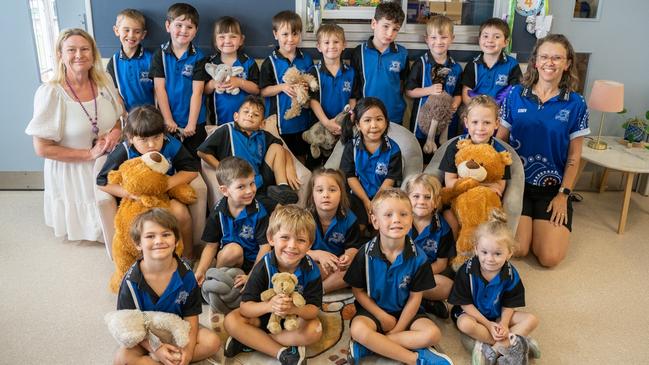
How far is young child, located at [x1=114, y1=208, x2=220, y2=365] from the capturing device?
2166 millimetres

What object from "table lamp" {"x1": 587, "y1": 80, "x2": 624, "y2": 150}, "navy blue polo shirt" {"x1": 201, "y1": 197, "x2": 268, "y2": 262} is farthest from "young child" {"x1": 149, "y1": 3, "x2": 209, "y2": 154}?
"table lamp" {"x1": 587, "y1": 80, "x2": 624, "y2": 150}

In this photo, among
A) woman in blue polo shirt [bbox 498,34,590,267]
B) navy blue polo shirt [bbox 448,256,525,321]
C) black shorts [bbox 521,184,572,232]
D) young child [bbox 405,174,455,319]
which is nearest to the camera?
navy blue polo shirt [bbox 448,256,525,321]

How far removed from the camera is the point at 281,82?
3.62 meters

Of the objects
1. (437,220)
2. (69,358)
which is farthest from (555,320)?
(69,358)

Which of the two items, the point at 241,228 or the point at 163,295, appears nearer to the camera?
the point at 163,295

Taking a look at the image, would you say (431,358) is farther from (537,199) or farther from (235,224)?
(537,199)

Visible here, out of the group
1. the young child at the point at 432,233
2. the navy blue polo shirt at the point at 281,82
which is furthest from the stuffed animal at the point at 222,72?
the young child at the point at 432,233

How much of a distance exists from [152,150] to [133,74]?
88 centimetres

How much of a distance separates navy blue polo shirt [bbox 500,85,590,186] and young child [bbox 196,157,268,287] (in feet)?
5.11

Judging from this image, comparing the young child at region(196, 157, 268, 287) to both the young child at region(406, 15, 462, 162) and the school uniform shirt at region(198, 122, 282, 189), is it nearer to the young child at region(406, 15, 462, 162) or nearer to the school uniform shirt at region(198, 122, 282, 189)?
the school uniform shirt at region(198, 122, 282, 189)

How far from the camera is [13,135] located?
3924 mm

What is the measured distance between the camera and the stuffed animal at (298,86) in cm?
350

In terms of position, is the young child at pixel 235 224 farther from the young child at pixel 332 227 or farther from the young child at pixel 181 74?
the young child at pixel 181 74

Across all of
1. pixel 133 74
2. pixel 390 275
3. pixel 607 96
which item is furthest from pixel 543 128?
pixel 133 74
